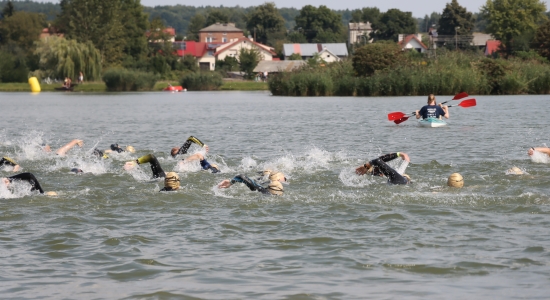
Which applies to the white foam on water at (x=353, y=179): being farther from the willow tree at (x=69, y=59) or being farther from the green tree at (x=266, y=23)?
the green tree at (x=266, y=23)

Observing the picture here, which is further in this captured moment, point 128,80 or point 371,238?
point 128,80

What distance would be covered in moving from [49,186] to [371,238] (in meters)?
7.95

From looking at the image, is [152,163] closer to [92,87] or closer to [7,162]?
[7,162]

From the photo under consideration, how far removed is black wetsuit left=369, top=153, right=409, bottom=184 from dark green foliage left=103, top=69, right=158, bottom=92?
216 ft

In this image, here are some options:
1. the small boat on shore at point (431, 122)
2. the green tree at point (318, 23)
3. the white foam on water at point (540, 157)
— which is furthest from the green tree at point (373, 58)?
the green tree at point (318, 23)

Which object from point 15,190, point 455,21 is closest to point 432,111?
point 15,190

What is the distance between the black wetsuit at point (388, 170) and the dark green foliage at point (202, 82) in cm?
6893

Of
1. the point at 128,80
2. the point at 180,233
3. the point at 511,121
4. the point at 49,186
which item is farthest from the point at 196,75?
the point at 180,233

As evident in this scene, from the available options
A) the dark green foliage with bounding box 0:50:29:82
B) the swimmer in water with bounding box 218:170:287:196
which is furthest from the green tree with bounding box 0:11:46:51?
the swimmer in water with bounding box 218:170:287:196

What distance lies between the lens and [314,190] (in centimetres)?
1519

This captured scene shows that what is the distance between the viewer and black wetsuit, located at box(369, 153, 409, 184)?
14914mm

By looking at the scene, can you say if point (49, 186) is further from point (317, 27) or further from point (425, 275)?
point (317, 27)

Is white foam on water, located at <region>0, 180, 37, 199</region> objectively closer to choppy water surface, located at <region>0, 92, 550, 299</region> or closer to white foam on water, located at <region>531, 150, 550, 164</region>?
choppy water surface, located at <region>0, 92, 550, 299</region>

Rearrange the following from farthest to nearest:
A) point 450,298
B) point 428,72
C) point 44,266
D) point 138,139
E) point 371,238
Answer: point 428,72, point 138,139, point 371,238, point 44,266, point 450,298
